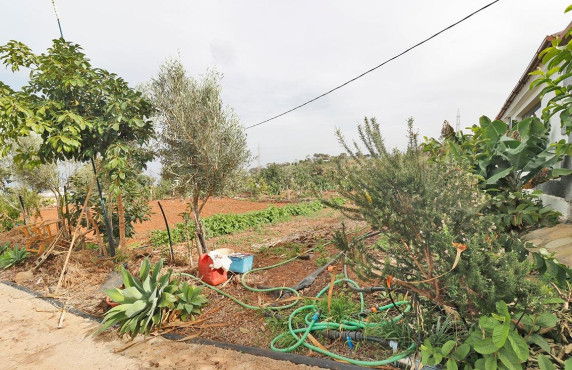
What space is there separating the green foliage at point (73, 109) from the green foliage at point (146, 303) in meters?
2.13

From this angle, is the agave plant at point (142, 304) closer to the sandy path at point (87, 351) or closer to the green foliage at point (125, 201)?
the sandy path at point (87, 351)

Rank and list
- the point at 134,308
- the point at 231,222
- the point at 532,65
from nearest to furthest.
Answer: the point at 134,308 < the point at 532,65 < the point at 231,222

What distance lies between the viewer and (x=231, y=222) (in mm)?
9734

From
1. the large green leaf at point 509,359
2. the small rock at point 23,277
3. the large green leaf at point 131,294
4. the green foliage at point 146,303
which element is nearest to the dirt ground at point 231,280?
the small rock at point 23,277

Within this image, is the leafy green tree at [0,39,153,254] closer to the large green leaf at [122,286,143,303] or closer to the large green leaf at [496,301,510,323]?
the large green leaf at [122,286,143,303]

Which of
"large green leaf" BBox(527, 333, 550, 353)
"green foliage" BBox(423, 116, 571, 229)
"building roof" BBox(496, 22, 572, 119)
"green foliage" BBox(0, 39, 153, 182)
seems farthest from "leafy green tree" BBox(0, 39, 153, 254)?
"building roof" BBox(496, 22, 572, 119)

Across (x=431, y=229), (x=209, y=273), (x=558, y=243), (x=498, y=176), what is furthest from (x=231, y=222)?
(x=431, y=229)

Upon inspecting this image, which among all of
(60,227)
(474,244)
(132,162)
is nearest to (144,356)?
(474,244)

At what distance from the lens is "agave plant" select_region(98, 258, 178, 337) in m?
3.17

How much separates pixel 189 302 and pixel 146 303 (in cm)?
46

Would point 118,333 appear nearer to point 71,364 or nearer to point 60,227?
Answer: point 71,364

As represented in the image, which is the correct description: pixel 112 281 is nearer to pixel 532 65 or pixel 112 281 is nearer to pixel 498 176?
pixel 498 176

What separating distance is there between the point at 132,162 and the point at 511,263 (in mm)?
5516

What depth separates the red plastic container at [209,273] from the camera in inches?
169
